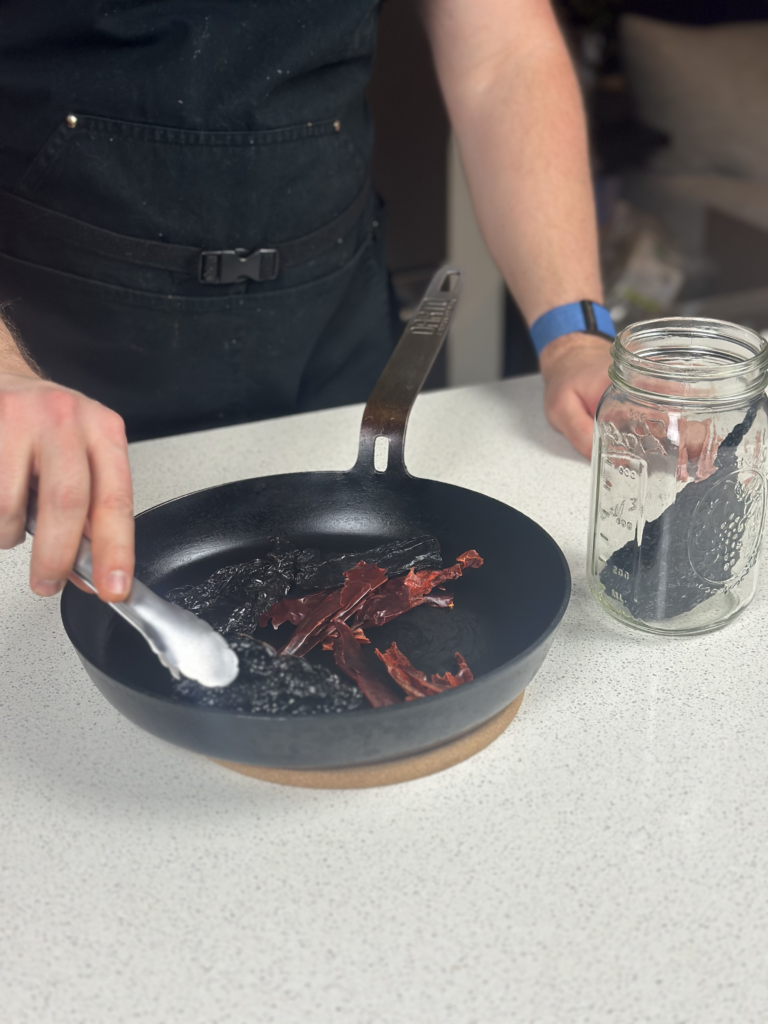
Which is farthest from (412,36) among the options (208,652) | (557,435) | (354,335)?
(208,652)

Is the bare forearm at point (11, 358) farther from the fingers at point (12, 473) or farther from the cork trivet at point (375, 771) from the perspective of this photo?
the cork trivet at point (375, 771)

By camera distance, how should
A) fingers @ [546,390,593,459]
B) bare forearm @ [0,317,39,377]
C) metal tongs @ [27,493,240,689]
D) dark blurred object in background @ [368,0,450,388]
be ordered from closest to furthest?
metal tongs @ [27,493,240,689] → bare forearm @ [0,317,39,377] → fingers @ [546,390,593,459] → dark blurred object in background @ [368,0,450,388]

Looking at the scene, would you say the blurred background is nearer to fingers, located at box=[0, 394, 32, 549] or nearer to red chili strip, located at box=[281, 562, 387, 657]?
red chili strip, located at box=[281, 562, 387, 657]

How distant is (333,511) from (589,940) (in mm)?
426

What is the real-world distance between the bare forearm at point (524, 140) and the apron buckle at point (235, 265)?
29 centimetres

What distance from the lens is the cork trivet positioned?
57 centimetres

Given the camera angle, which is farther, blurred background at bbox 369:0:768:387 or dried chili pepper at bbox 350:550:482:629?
blurred background at bbox 369:0:768:387

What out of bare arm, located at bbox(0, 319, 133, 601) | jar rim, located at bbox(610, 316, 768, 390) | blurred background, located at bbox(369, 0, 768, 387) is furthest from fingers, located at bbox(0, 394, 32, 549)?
blurred background, located at bbox(369, 0, 768, 387)

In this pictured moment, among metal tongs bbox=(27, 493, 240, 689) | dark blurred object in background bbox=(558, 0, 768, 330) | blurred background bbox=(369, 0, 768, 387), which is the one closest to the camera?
metal tongs bbox=(27, 493, 240, 689)

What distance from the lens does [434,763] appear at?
58cm

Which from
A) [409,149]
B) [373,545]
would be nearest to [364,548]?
[373,545]

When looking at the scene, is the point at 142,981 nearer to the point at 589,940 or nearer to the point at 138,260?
the point at 589,940

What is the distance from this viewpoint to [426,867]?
52cm

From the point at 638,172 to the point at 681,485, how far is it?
2529 mm
